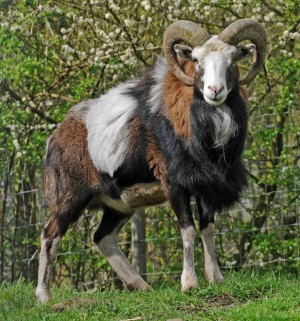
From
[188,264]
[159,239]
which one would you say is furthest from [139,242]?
[188,264]

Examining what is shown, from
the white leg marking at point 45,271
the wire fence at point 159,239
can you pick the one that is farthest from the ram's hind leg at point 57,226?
the wire fence at point 159,239

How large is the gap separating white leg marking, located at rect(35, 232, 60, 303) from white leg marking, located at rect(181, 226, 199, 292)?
143 cm

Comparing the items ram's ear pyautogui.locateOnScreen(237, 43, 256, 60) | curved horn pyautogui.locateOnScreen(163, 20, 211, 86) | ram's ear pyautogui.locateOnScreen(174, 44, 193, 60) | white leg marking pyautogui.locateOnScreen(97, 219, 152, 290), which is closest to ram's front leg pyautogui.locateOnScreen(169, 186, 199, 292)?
curved horn pyautogui.locateOnScreen(163, 20, 211, 86)

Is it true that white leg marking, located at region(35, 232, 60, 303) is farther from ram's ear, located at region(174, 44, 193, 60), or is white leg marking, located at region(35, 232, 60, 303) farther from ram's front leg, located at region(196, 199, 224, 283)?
ram's ear, located at region(174, 44, 193, 60)

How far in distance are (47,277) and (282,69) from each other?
421 cm

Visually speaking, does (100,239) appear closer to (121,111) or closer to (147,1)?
(121,111)

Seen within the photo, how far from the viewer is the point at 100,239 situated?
9742mm

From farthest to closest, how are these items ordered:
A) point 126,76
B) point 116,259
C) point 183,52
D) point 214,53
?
point 126,76, point 116,259, point 183,52, point 214,53

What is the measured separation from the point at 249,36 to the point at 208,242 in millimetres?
2081

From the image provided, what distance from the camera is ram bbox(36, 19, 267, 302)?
27.7ft

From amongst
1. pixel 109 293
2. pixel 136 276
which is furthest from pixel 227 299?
pixel 136 276

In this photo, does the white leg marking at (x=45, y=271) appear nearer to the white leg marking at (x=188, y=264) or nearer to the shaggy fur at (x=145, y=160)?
the shaggy fur at (x=145, y=160)

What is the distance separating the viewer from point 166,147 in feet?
28.2

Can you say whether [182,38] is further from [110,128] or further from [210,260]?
[210,260]
